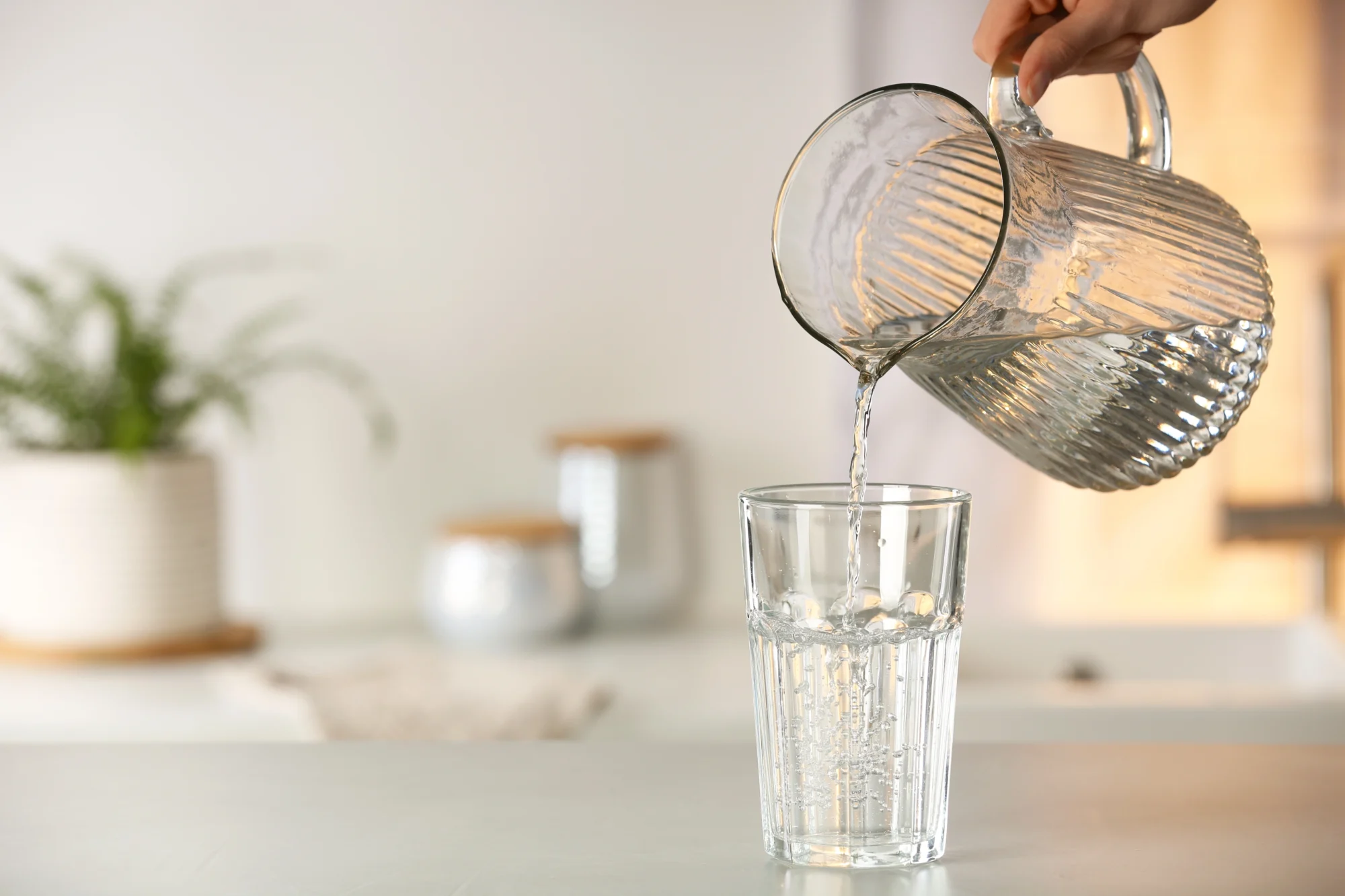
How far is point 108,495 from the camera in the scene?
5.47 feet

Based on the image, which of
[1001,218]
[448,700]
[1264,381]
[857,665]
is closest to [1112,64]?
[1001,218]

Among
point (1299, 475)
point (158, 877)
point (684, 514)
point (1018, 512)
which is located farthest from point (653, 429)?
point (158, 877)

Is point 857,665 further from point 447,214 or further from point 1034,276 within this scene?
point 447,214

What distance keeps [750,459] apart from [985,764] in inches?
56.9

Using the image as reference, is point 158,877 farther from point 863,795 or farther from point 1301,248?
point 1301,248

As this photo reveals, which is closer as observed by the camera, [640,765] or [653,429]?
[640,765]

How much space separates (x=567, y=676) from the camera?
1.50 meters

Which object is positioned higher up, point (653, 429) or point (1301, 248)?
point (1301, 248)

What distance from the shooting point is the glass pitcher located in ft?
1.67

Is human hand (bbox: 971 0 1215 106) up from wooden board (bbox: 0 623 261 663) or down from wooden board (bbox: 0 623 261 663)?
up

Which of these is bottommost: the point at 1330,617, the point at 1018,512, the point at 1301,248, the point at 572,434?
the point at 1330,617

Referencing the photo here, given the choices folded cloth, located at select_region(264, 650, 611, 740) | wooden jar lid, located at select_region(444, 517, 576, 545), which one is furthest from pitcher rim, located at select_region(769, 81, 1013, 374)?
wooden jar lid, located at select_region(444, 517, 576, 545)

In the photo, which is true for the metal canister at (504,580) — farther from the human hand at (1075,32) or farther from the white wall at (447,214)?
the human hand at (1075,32)

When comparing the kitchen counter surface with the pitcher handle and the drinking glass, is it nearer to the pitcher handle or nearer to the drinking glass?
the drinking glass
